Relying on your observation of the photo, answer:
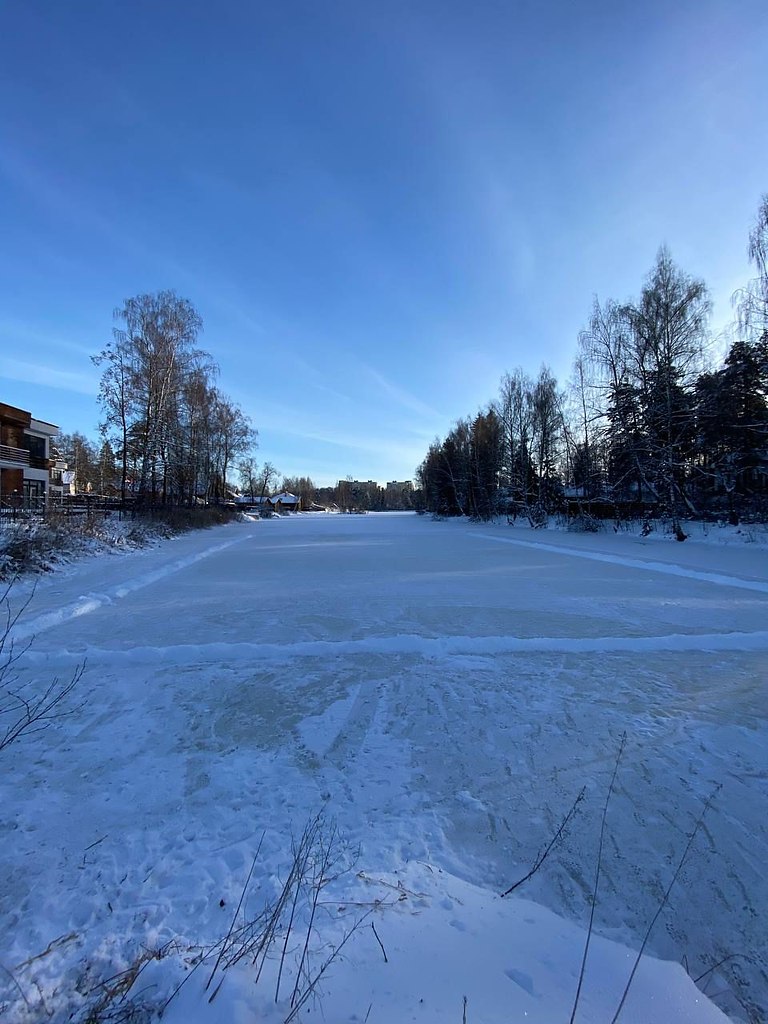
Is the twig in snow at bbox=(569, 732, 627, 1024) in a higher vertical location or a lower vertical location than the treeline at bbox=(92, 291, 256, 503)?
lower

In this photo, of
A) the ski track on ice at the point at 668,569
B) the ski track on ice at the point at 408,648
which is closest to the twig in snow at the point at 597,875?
the ski track on ice at the point at 408,648

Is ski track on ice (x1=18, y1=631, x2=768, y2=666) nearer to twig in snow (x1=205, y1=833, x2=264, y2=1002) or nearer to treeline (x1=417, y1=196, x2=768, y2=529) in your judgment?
twig in snow (x1=205, y1=833, x2=264, y2=1002)

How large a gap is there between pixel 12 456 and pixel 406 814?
38.7 metres

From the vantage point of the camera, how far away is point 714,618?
287 inches

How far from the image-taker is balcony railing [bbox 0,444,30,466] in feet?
103

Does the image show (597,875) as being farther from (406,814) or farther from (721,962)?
(406,814)

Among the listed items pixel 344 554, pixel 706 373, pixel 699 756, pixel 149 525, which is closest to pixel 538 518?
pixel 706 373

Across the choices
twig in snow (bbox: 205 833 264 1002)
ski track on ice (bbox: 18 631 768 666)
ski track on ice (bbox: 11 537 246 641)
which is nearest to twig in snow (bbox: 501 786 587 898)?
twig in snow (bbox: 205 833 264 1002)

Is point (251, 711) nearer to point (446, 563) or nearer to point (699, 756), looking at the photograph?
point (699, 756)

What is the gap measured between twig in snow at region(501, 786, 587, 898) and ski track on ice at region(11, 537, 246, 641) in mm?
6315

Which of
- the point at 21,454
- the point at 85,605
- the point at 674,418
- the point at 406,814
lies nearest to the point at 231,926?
the point at 406,814

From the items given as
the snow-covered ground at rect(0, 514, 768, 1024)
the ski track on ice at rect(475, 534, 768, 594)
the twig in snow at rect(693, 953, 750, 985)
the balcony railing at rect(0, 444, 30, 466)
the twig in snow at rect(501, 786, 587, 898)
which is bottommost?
the twig in snow at rect(693, 953, 750, 985)

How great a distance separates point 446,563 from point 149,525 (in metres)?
13.4

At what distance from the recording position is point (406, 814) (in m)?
2.75
